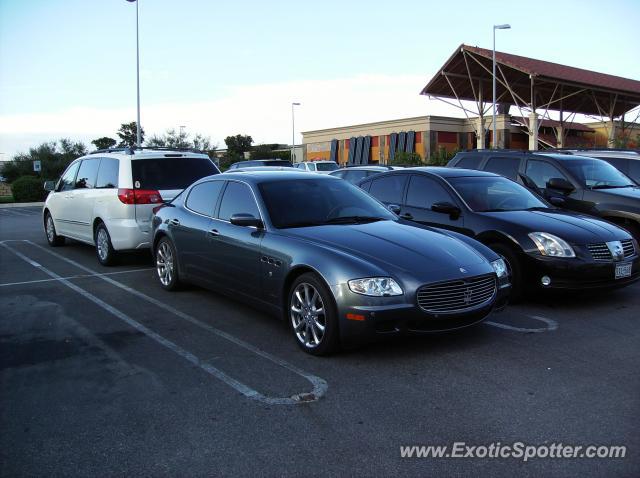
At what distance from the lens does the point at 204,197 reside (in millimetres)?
7176

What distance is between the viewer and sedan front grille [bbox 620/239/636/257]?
6.91 m

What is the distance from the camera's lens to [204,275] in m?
6.80

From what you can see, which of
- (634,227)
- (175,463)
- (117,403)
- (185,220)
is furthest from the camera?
(634,227)

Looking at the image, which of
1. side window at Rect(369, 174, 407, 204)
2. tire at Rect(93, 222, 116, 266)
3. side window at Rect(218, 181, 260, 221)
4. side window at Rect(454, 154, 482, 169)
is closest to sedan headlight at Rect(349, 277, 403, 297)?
side window at Rect(218, 181, 260, 221)

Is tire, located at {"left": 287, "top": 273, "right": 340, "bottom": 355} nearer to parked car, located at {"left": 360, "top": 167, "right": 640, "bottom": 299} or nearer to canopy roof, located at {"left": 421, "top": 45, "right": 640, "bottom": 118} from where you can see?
parked car, located at {"left": 360, "top": 167, "right": 640, "bottom": 299}

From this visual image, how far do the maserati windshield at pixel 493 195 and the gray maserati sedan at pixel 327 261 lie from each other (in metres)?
1.61

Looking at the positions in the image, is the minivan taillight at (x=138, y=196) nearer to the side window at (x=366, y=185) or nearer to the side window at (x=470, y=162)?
the side window at (x=366, y=185)

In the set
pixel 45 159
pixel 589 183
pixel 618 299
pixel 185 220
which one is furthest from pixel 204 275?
pixel 45 159

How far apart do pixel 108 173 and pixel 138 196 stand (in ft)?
3.00

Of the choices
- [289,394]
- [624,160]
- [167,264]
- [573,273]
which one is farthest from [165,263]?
[624,160]

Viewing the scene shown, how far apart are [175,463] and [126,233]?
623 centimetres

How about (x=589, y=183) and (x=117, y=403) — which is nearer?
(x=117, y=403)

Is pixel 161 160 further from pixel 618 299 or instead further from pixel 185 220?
pixel 618 299

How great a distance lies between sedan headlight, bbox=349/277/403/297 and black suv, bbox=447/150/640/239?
16.6ft
